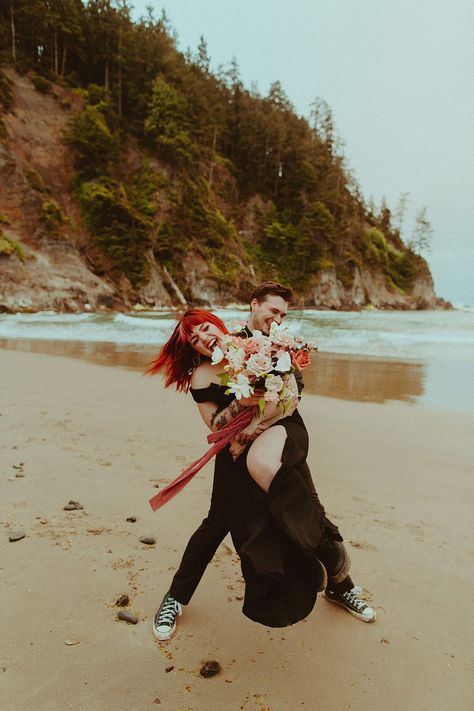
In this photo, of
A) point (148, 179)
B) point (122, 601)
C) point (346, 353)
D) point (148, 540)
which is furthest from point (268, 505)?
point (148, 179)

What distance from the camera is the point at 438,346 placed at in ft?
54.6

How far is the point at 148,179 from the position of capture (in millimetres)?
36688

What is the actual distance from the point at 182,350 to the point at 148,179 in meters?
38.2

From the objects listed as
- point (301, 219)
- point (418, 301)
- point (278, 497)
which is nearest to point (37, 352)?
point (278, 497)

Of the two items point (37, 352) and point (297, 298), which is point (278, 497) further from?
point (297, 298)

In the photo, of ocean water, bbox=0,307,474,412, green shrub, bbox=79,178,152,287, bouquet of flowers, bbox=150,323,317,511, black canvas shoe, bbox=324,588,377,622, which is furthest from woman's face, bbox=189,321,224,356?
green shrub, bbox=79,178,152,287

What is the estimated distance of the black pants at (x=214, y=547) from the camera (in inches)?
93.2

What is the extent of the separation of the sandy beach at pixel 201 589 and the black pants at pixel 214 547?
190mm

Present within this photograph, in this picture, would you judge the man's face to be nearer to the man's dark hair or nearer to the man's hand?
the man's dark hair

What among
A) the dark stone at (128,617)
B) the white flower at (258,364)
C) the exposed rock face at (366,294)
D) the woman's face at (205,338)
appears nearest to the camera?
the white flower at (258,364)

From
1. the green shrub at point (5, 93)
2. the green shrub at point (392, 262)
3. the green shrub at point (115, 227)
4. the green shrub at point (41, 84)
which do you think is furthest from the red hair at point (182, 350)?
the green shrub at point (392, 262)

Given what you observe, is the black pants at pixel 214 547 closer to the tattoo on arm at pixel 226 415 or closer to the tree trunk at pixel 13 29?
the tattoo on arm at pixel 226 415

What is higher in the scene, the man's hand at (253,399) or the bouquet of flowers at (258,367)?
the bouquet of flowers at (258,367)

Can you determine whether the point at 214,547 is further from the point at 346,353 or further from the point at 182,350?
the point at 346,353
